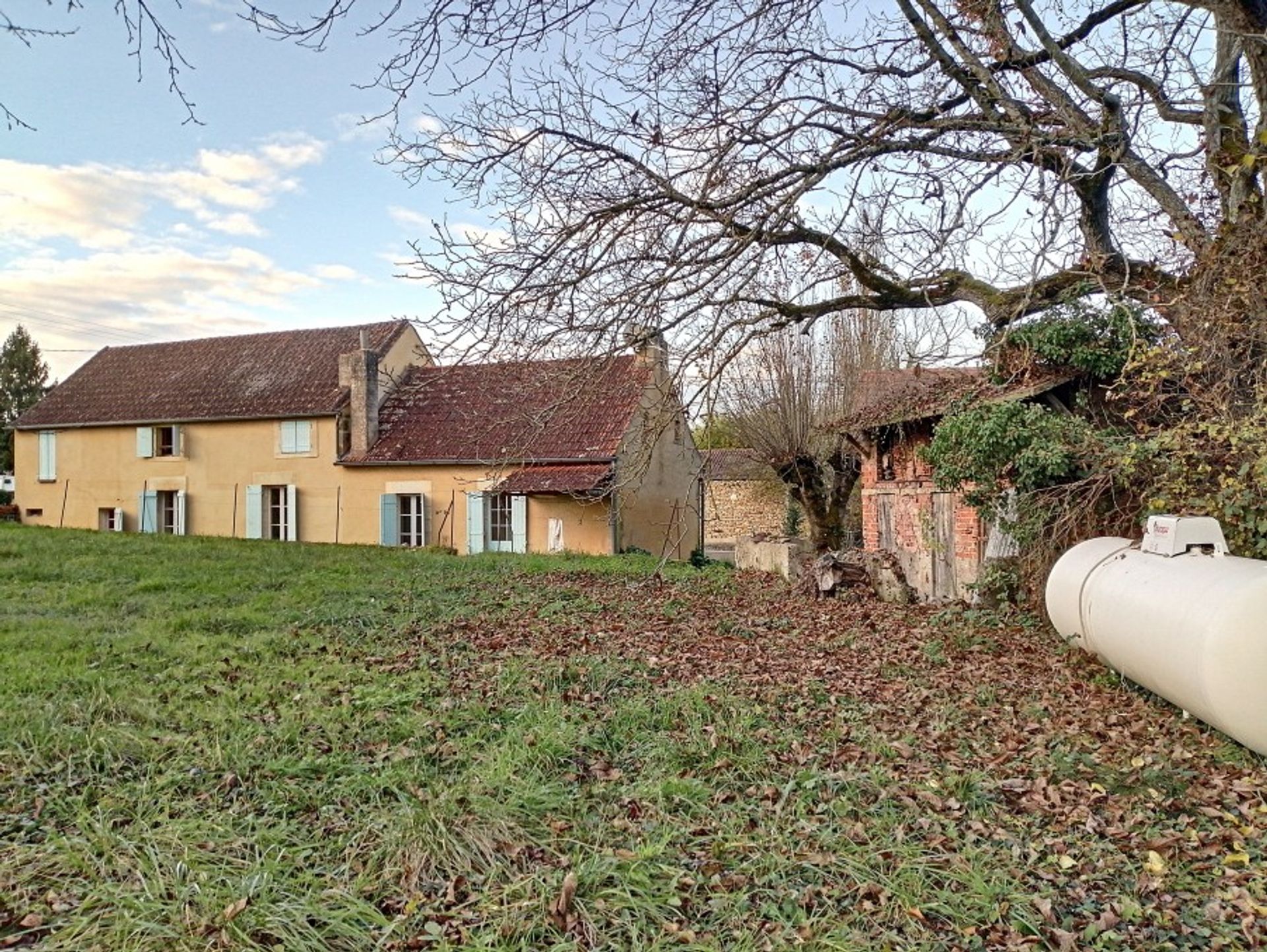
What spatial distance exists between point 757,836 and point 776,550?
1076 centimetres

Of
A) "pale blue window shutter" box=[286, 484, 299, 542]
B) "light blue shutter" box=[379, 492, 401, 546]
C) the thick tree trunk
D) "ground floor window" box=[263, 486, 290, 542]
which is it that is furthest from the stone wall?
"ground floor window" box=[263, 486, 290, 542]

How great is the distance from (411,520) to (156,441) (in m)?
8.42

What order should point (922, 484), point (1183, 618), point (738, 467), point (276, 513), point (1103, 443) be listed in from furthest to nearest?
point (738, 467) < point (276, 513) < point (922, 484) < point (1103, 443) < point (1183, 618)

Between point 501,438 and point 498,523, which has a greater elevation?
point 501,438

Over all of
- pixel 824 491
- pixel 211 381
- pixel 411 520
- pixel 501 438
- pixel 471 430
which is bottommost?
pixel 411 520

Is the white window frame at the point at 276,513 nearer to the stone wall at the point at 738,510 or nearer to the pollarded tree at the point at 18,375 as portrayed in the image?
the stone wall at the point at 738,510

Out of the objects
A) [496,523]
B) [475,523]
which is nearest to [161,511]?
[475,523]

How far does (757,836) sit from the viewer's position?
11.7 feet

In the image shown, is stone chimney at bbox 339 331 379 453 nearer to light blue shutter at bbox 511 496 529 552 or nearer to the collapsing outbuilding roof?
the collapsing outbuilding roof

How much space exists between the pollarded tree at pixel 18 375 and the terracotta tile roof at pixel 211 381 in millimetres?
18641

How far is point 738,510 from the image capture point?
29.2 meters

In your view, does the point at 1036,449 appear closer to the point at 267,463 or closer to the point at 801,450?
the point at 801,450

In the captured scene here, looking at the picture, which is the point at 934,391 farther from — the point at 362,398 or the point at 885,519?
the point at 362,398

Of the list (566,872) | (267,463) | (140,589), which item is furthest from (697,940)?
(267,463)
